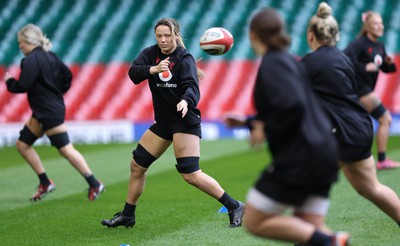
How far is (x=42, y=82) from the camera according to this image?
33.3ft

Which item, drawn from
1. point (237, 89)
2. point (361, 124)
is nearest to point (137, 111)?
point (237, 89)

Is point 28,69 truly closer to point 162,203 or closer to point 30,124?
point 30,124

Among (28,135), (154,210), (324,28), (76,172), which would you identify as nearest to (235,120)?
(324,28)

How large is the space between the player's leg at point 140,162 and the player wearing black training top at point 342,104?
2073 millimetres

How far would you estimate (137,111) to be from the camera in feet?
70.0

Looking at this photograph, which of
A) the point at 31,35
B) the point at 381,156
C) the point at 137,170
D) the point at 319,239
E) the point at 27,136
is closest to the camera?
the point at 319,239

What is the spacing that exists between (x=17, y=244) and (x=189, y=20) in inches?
689

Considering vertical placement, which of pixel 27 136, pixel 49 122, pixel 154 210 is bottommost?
pixel 154 210

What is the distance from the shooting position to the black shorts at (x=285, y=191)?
193 inches

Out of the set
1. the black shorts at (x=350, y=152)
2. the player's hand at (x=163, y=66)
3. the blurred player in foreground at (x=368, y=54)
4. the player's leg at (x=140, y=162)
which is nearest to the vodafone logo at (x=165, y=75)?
the player's hand at (x=163, y=66)

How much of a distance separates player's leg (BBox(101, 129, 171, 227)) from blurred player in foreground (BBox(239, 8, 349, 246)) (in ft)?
9.21

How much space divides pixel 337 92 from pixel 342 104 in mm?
112

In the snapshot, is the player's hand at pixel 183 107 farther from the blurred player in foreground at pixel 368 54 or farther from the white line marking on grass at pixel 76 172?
the blurred player in foreground at pixel 368 54

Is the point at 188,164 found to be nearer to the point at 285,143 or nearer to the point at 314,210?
the point at 314,210
